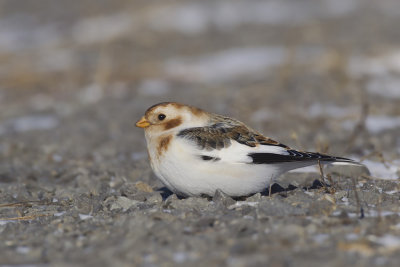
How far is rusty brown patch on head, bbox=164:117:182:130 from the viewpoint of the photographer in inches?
169

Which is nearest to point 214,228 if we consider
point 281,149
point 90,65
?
point 281,149

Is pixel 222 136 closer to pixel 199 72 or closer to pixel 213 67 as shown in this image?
pixel 199 72

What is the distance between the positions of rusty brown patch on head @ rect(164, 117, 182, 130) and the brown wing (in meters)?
0.17

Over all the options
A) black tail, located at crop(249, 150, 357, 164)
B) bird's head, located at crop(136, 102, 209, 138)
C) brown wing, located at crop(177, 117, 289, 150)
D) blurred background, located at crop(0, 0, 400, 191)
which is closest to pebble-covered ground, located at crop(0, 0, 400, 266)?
blurred background, located at crop(0, 0, 400, 191)

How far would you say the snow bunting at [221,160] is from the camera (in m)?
3.91

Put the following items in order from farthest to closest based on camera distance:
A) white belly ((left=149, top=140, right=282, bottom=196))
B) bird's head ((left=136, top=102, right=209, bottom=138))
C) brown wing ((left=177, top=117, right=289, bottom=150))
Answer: bird's head ((left=136, top=102, right=209, bottom=138)) < brown wing ((left=177, top=117, right=289, bottom=150)) < white belly ((left=149, top=140, right=282, bottom=196))

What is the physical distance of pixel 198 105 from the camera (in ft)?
27.5

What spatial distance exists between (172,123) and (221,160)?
1.77 feet

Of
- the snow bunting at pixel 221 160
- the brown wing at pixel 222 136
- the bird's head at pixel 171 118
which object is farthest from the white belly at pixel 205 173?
the bird's head at pixel 171 118

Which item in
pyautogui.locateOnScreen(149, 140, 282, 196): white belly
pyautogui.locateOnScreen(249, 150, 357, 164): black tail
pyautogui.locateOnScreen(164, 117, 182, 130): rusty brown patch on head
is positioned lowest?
pyautogui.locateOnScreen(149, 140, 282, 196): white belly

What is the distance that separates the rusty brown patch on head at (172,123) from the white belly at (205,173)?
1.10ft

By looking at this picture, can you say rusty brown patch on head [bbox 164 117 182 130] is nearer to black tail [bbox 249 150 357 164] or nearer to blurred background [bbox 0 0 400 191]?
black tail [bbox 249 150 357 164]

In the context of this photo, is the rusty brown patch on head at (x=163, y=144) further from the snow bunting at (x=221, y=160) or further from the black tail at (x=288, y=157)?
the black tail at (x=288, y=157)

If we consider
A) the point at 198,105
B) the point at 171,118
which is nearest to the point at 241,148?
the point at 171,118
